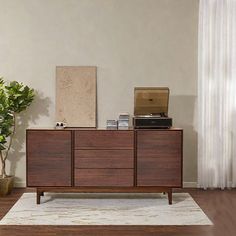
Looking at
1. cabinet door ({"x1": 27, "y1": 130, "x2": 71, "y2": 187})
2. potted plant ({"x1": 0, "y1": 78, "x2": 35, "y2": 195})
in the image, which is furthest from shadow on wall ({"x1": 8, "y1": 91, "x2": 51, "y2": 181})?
cabinet door ({"x1": 27, "y1": 130, "x2": 71, "y2": 187})

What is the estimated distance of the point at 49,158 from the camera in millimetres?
5012

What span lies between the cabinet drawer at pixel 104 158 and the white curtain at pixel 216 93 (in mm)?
1202

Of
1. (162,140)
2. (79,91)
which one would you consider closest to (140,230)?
(162,140)

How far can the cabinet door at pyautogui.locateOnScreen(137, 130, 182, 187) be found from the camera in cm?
500

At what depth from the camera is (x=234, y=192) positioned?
560cm

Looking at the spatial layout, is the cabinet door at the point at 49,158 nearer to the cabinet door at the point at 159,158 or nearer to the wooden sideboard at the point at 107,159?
the wooden sideboard at the point at 107,159

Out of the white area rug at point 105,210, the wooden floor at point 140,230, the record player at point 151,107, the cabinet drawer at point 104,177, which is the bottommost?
the wooden floor at point 140,230

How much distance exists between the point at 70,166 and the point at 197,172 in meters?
1.82

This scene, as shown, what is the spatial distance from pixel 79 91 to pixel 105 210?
67.5 inches

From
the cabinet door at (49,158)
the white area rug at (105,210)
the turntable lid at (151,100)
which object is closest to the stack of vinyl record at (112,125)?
the turntable lid at (151,100)

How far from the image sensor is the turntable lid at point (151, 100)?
5246 mm

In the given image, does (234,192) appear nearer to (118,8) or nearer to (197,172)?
(197,172)

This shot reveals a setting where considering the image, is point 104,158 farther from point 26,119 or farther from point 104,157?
point 26,119

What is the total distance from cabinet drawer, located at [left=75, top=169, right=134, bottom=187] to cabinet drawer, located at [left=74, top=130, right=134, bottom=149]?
27 cm
